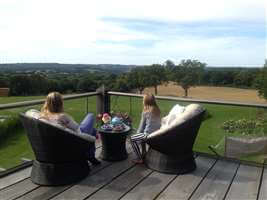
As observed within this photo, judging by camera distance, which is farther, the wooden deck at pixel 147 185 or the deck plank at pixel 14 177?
the deck plank at pixel 14 177

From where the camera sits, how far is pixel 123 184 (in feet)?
9.74

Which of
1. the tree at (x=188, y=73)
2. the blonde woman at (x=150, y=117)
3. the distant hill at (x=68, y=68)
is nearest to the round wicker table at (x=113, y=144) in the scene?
the blonde woman at (x=150, y=117)

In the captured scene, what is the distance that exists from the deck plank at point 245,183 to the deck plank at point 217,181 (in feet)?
0.22

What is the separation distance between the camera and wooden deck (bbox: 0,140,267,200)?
8.91 ft

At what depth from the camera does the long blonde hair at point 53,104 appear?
2.88m

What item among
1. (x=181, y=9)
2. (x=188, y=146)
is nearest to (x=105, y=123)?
(x=188, y=146)

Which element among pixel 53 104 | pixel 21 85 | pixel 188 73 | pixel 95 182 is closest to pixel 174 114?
pixel 95 182

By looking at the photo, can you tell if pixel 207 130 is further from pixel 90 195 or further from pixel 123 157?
pixel 90 195

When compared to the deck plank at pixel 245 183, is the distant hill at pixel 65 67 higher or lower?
higher

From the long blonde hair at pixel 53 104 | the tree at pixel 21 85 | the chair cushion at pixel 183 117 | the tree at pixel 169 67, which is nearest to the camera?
the long blonde hair at pixel 53 104

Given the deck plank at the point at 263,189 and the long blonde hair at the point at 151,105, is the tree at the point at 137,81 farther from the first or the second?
the deck plank at the point at 263,189

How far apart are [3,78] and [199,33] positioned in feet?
28.3

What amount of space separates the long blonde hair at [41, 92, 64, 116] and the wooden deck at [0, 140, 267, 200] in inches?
30.8

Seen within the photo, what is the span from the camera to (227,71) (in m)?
14.9
